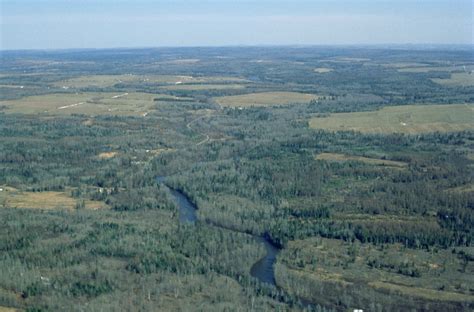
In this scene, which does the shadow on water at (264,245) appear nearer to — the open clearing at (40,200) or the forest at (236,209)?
the forest at (236,209)

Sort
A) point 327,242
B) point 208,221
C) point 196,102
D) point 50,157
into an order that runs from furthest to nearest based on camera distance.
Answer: point 196,102
point 50,157
point 208,221
point 327,242

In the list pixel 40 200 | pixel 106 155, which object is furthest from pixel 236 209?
pixel 106 155

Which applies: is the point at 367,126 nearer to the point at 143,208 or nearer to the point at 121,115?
the point at 121,115

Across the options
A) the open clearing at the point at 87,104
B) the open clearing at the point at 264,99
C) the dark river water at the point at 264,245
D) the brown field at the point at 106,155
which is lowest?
the dark river water at the point at 264,245

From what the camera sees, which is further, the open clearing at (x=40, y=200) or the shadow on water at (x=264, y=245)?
the open clearing at (x=40, y=200)

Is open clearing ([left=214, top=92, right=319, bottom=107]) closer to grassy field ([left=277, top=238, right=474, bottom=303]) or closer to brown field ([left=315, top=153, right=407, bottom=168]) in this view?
brown field ([left=315, top=153, right=407, bottom=168])

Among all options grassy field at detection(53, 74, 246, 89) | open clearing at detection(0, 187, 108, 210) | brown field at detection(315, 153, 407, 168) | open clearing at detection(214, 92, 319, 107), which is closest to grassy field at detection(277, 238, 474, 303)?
open clearing at detection(0, 187, 108, 210)

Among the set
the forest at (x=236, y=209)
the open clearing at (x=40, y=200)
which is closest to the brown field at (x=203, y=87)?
the forest at (x=236, y=209)

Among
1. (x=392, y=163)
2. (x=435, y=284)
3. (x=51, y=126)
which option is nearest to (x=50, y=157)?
(x=51, y=126)
